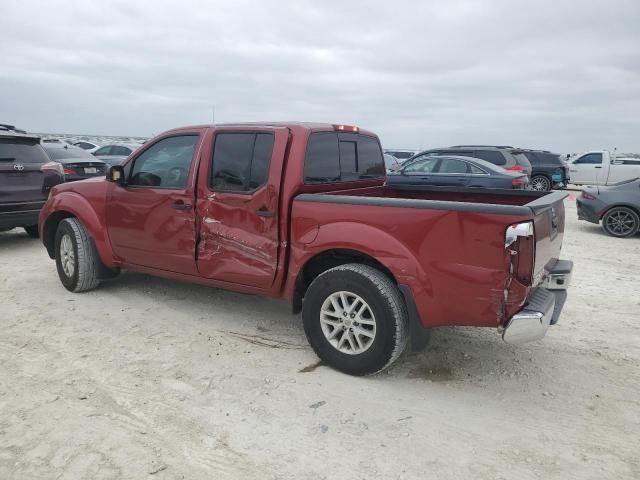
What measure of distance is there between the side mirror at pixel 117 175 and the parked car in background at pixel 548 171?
676 inches

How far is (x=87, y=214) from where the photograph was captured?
525cm

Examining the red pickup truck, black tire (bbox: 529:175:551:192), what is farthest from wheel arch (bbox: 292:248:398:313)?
black tire (bbox: 529:175:551:192)

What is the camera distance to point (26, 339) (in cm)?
419

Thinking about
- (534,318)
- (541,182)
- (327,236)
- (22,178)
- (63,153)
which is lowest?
(541,182)

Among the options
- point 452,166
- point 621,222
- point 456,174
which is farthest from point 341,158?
point 452,166

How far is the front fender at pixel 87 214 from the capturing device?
5.16 m

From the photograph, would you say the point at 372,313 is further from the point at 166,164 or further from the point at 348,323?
the point at 166,164

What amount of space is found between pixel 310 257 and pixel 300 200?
431mm

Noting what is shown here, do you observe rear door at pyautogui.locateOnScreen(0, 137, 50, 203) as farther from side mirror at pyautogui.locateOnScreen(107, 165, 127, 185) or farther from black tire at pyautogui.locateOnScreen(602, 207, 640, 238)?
black tire at pyautogui.locateOnScreen(602, 207, 640, 238)

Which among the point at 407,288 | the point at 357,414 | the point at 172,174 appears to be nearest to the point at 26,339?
the point at 172,174

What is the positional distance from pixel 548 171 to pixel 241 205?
17792mm

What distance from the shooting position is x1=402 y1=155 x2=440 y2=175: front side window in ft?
41.2

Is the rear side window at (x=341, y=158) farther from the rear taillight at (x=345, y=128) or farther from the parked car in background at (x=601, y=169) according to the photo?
the parked car in background at (x=601, y=169)

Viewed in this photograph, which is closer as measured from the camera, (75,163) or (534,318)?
(534,318)
